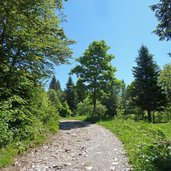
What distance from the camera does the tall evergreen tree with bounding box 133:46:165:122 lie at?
113 feet

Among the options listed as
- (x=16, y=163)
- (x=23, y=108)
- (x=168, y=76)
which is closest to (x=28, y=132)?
(x=23, y=108)

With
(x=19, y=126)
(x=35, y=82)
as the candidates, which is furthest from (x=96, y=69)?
(x=19, y=126)

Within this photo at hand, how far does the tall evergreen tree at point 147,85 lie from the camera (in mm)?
34500

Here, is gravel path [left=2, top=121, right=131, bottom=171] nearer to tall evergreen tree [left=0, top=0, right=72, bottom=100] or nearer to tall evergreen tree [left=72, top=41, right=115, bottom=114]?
tall evergreen tree [left=0, top=0, right=72, bottom=100]

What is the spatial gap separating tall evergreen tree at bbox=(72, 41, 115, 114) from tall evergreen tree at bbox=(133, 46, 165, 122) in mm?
3856

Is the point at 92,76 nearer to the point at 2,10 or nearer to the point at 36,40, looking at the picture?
the point at 36,40

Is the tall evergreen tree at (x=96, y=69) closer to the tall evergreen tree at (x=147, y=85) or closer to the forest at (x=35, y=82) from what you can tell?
the tall evergreen tree at (x=147, y=85)

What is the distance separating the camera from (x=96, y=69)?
111 ft

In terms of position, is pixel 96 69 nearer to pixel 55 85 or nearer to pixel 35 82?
pixel 35 82

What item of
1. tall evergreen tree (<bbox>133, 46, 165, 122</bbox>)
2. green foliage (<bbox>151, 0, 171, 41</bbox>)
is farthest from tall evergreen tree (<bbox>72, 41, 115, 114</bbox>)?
green foliage (<bbox>151, 0, 171, 41</bbox>)

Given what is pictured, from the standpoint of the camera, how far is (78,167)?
28.7 feet

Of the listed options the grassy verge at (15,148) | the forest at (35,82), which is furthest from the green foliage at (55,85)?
the grassy verge at (15,148)

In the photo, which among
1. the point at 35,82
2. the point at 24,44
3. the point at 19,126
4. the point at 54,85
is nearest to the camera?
the point at 19,126

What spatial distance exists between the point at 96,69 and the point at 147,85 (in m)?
6.76
